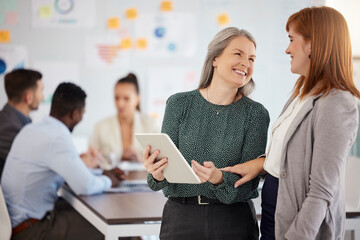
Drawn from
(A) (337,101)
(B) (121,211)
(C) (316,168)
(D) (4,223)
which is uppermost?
(A) (337,101)

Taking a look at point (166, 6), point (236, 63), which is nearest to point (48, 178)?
point (236, 63)

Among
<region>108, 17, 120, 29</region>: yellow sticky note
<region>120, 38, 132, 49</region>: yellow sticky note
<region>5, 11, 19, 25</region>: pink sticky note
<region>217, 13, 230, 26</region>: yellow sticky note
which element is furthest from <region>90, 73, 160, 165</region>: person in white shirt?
<region>5, 11, 19, 25</region>: pink sticky note

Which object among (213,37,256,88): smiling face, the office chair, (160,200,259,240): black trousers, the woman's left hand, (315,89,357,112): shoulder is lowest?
the office chair

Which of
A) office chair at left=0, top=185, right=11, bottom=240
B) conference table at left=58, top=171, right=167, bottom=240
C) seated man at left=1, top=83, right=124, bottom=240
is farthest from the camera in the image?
seated man at left=1, top=83, right=124, bottom=240

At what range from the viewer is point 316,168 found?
1513mm

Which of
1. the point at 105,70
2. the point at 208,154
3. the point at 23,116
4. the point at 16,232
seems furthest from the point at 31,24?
the point at 208,154

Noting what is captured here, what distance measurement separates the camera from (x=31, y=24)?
5.08m

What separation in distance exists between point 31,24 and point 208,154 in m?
3.82

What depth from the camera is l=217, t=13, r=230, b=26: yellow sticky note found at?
5.32 metres

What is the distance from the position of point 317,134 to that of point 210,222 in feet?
1.75

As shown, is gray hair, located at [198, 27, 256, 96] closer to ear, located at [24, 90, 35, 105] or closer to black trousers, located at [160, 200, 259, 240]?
black trousers, located at [160, 200, 259, 240]

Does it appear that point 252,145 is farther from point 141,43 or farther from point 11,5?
point 11,5

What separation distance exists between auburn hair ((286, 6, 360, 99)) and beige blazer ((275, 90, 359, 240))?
38 mm

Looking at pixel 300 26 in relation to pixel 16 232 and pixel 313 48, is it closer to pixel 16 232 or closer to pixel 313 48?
pixel 313 48
